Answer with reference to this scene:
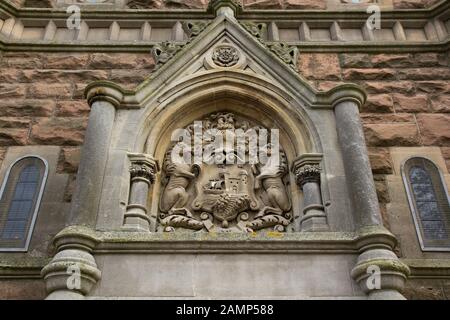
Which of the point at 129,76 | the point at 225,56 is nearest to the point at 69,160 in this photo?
the point at 129,76

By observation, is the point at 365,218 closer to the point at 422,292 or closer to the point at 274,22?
the point at 422,292

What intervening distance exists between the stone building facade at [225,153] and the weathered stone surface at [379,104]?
0.03m

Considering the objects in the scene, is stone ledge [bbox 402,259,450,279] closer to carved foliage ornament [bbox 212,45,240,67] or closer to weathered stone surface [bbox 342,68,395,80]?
weathered stone surface [bbox 342,68,395,80]

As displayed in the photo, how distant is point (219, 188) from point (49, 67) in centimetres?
423

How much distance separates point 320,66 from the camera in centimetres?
841

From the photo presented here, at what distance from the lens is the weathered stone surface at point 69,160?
7.05 m

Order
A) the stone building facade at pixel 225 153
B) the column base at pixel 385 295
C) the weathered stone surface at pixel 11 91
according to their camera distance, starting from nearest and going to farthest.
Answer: the column base at pixel 385 295, the stone building facade at pixel 225 153, the weathered stone surface at pixel 11 91

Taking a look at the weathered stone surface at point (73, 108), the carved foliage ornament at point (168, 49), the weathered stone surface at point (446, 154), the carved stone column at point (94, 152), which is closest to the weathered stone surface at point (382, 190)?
the weathered stone surface at point (446, 154)

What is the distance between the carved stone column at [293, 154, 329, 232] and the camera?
18.7 feet

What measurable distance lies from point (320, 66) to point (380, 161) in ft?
7.41

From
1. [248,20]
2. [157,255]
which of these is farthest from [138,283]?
[248,20]

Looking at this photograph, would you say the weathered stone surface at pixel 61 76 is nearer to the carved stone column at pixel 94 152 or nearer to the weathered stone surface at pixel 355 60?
the carved stone column at pixel 94 152

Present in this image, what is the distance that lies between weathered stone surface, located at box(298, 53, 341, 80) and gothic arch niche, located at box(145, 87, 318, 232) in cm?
170

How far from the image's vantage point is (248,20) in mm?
9055
